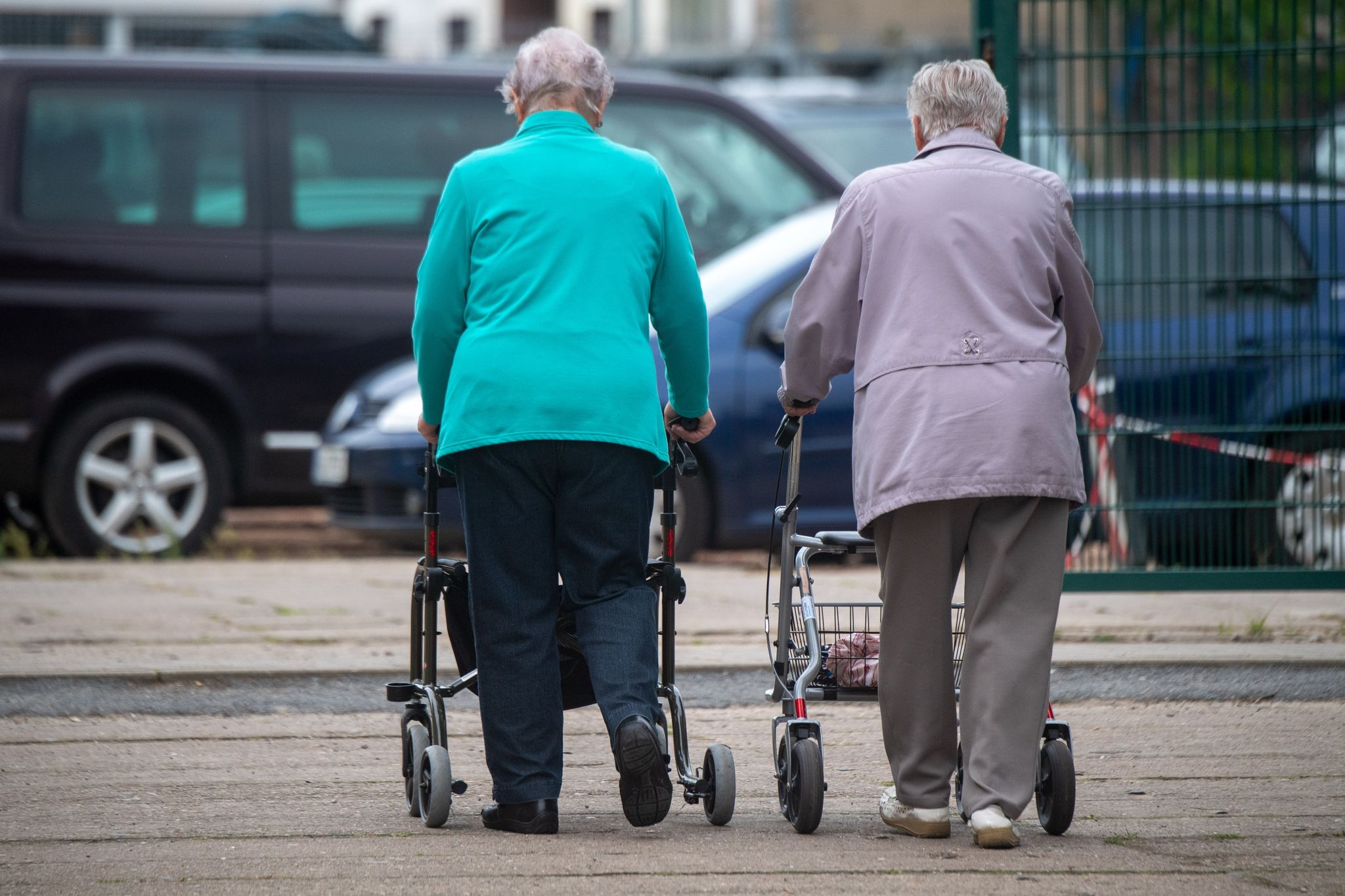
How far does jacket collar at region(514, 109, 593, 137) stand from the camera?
4.10m

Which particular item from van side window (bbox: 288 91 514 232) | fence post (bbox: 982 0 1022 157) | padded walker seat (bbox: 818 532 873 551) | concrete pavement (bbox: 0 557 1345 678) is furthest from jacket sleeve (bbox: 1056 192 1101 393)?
van side window (bbox: 288 91 514 232)

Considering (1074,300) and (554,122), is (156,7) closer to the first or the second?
(554,122)

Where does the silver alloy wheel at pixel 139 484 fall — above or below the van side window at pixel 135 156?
below

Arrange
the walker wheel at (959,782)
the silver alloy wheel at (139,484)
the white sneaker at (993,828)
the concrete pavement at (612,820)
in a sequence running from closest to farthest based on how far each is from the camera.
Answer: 1. the concrete pavement at (612,820)
2. the white sneaker at (993,828)
3. the walker wheel at (959,782)
4. the silver alloy wheel at (139,484)

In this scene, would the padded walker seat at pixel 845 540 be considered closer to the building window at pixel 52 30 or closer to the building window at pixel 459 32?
the building window at pixel 52 30

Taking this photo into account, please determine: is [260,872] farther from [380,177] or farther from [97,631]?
[380,177]

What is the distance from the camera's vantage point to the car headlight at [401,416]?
Answer: 27.9 ft

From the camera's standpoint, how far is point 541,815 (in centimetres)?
403

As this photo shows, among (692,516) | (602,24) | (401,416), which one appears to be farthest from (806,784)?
(602,24)

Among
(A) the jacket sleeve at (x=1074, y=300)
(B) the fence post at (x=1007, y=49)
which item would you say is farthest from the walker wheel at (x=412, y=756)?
(B) the fence post at (x=1007, y=49)

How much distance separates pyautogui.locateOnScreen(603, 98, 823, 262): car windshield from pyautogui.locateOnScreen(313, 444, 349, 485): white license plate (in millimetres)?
2023

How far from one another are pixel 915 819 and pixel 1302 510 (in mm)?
3399

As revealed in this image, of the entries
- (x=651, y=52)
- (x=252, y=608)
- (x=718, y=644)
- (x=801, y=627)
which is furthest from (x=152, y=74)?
(x=651, y=52)

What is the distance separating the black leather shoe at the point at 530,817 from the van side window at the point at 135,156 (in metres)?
5.77
